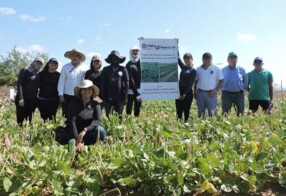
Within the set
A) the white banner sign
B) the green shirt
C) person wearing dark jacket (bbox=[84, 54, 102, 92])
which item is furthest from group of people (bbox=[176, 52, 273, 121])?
person wearing dark jacket (bbox=[84, 54, 102, 92])

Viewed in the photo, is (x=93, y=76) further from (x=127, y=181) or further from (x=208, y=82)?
(x=127, y=181)

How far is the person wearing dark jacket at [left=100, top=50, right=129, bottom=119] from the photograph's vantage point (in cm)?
651

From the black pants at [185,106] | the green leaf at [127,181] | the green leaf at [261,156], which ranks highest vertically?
the black pants at [185,106]

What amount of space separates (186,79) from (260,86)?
1.56 metres

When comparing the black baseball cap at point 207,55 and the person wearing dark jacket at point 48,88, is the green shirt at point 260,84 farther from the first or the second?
the person wearing dark jacket at point 48,88

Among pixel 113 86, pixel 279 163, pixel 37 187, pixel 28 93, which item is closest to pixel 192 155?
pixel 279 163

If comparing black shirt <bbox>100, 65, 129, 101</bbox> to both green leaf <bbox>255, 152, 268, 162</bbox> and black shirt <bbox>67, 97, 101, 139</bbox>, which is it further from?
green leaf <bbox>255, 152, 268, 162</bbox>

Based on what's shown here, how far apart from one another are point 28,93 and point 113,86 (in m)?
1.46

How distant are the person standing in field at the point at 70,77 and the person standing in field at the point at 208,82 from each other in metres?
2.30

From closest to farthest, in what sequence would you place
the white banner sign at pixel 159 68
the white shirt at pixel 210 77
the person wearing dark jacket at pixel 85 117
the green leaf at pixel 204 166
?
the green leaf at pixel 204 166 < the person wearing dark jacket at pixel 85 117 < the white shirt at pixel 210 77 < the white banner sign at pixel 159 68

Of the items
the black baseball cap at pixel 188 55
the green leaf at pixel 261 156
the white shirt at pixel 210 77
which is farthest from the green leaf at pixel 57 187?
the white shirt at pixel 210 77

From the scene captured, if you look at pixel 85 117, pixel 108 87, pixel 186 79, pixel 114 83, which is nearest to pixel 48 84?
pixel 108 87

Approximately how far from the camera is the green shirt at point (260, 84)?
7.55 m

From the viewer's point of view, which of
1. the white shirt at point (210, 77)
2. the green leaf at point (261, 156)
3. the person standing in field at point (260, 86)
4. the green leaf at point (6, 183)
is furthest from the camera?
the person standing in field at point (260, 86)
